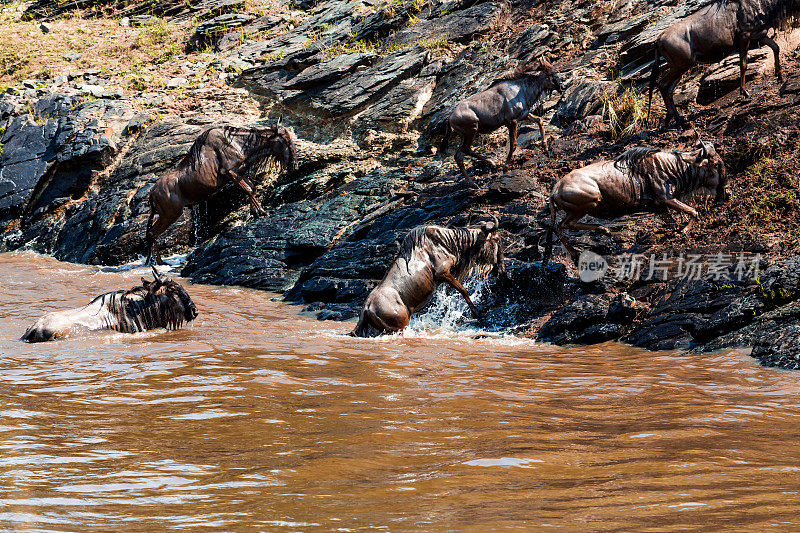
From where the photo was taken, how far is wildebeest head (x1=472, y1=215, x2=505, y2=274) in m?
10.3

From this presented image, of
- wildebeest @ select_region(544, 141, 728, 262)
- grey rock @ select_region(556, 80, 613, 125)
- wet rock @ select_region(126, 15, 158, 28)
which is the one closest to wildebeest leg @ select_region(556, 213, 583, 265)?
wildebeest @ select_region(544, 141, 728, 262)

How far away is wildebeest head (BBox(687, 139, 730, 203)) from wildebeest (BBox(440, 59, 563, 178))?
12.8ft

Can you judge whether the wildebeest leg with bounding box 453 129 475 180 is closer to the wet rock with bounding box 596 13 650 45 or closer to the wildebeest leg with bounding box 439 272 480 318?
the wildebeest leg with bounding box 439 272 480 318

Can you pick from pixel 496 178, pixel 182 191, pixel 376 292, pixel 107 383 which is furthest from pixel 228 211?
pixel 107 383

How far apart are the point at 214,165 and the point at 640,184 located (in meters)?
9.66

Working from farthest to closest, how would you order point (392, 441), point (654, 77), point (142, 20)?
point (142, 20), point (654, 77), point (392, 441)

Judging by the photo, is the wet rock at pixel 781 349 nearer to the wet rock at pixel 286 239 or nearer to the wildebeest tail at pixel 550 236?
the wildebeest tail at pixel 550 236

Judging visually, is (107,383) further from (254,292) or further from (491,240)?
(254,292)

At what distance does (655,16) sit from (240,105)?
37.8 ft

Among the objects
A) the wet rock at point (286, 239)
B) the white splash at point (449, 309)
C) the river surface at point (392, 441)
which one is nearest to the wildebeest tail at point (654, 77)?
the white splash at point (449, 309)

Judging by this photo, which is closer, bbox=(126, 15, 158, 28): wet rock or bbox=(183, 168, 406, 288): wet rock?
bbox=(183, 168, 406, 288): wet rock

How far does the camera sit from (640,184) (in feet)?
33.7

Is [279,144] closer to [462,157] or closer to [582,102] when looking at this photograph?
[462,157]

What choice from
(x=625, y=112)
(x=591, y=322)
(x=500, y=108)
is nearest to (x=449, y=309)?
(x=591, y=322)
